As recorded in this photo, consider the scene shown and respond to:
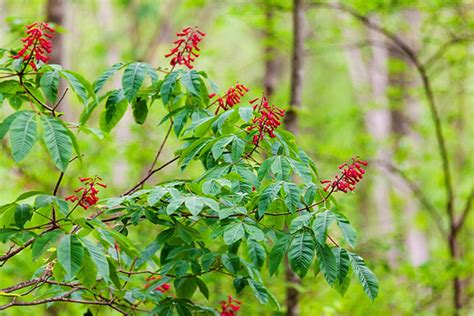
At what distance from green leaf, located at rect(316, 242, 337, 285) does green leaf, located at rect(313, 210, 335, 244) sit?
84 millimetres

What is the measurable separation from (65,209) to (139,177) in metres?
5.62

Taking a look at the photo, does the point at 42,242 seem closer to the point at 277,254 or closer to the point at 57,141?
the point at 57,141

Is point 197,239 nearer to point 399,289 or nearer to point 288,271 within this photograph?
point 288,271

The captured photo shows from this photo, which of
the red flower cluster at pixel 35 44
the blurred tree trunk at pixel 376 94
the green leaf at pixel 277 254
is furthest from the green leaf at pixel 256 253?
the blurred tree trunk at pixel 376 94

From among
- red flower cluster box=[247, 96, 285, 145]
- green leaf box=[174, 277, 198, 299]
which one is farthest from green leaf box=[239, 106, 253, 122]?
green leaf box=[174, 277, 198, 299]

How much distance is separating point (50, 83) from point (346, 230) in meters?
1.02

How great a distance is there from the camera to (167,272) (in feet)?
7.59

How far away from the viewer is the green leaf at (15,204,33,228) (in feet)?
6.36

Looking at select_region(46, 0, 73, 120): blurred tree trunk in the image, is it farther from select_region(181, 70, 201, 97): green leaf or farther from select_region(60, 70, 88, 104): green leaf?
select_region(60, 70, 88, 104): green leaf

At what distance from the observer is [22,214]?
1948 millimetres

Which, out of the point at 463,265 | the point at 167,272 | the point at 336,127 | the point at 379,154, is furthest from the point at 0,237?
the point at 379,154

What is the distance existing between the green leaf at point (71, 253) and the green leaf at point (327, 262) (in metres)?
0.71

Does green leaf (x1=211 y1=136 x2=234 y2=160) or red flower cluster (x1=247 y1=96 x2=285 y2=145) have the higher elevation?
red flower cluster (x1=247 y1=96 x2=285 y2=145)

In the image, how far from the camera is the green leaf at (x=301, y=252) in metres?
1.92
